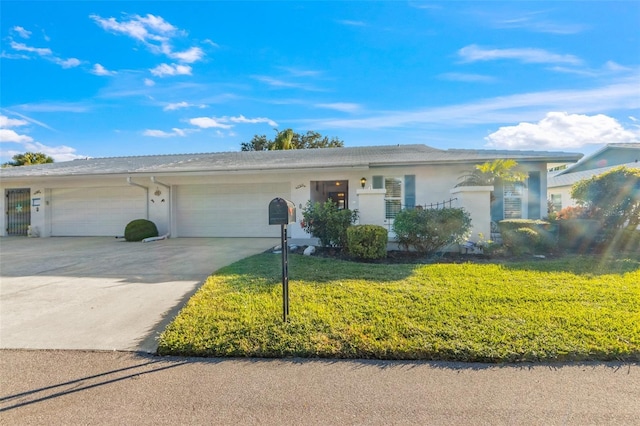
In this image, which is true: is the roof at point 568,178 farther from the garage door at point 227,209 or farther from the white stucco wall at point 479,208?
the garage door at point 227,209

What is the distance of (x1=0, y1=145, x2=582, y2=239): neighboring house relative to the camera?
1082 cm

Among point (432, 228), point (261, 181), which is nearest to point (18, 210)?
point (261, 181)

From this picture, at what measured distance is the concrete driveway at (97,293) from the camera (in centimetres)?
372

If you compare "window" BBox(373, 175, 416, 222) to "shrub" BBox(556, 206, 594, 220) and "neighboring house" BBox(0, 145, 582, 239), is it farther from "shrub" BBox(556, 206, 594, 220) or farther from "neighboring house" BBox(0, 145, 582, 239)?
"shrub" BBox(556, 206, 594, 220)

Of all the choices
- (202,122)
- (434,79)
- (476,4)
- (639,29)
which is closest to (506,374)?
(476,4)

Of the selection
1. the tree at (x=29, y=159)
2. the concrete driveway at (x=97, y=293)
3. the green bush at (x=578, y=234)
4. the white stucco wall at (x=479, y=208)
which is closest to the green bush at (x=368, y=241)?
the white stucco wall at (x=479, y=208)

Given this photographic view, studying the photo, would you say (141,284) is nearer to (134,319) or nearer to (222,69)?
(134,319)

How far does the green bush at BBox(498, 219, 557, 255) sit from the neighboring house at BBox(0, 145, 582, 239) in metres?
2.23

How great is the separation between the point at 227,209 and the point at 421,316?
35.4 ft

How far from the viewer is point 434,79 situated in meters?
11.6

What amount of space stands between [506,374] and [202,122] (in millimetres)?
18226

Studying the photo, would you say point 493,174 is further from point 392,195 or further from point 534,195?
point 392,195

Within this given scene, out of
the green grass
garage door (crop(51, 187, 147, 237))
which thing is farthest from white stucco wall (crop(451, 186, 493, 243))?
garage door (crop(51, 187, 147, 237))

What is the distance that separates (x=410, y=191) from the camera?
11359mm
